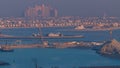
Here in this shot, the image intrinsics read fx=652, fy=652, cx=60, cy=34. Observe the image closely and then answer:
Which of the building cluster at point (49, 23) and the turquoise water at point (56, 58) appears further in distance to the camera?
the building cluster at point (49, 23)

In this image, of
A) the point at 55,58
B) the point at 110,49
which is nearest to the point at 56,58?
the point at 55,58

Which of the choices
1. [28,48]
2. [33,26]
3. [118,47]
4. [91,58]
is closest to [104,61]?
[91,58]

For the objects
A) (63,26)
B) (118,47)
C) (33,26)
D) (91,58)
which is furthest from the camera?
(63,26)

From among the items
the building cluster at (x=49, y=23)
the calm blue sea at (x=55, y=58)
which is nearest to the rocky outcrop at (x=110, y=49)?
the calm blue sea at (x=55, y=58)

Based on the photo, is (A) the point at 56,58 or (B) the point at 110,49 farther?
(B) the point at 110,49

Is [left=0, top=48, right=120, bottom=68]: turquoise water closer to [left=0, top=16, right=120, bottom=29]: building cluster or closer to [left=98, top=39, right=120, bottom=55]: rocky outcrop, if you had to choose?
[left=98, top=39, right=120, bottom=55]: rocky outcrop

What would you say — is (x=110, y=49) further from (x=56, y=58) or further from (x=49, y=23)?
(x=49, y=23)

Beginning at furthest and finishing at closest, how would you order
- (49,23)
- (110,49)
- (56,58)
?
(49,23), (110,49), (56,58)

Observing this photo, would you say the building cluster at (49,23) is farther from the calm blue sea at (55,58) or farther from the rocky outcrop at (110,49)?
the rocky outcrop at (110,49)

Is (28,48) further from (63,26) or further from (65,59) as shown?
(63,26)

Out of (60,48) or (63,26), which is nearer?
(60,48)

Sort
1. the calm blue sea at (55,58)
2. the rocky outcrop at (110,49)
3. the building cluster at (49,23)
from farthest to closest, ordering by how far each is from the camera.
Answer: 1. the building cluster at (49,23)
2. the rocky outcrop at (110,49)
3. the calm blue sea at (55,58)
